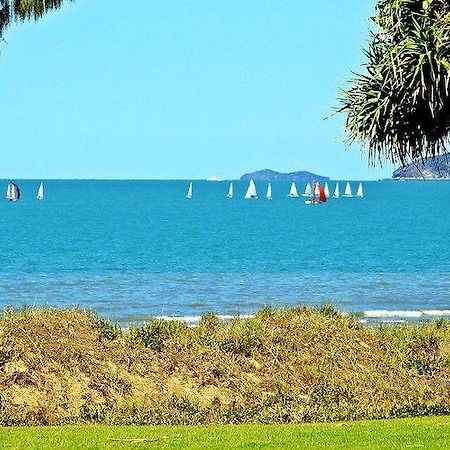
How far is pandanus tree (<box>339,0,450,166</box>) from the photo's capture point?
1523 cm

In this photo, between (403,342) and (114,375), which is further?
(403,342)

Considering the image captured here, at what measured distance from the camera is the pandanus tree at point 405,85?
50.0 feet

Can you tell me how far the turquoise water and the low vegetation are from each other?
1761 cm

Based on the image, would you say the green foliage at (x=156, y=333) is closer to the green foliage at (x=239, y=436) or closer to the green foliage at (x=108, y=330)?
the green foliage at (x=108, y=330)

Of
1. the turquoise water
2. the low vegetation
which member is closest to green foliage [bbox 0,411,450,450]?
the low vegetation

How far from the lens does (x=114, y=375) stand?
19.3 m

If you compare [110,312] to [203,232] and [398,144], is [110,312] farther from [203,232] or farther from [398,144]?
[203,232]

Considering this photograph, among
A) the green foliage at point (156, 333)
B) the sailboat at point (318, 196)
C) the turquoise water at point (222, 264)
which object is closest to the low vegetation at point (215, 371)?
the green foliage at point (156, 333)

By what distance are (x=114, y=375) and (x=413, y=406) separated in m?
5.42

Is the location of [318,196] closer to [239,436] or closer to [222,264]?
[222,264]

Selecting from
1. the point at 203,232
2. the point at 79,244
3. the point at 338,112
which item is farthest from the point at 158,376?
the point at 203,232

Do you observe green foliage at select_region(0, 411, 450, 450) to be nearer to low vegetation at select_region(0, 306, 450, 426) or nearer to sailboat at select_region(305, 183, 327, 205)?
low vegetation at select_region(0, 306, 450, 426)

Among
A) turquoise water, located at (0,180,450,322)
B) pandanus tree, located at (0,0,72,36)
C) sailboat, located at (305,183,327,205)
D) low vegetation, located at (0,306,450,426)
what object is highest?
pandanus tree, located at (0,0,72,36)

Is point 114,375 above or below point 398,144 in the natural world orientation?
below
